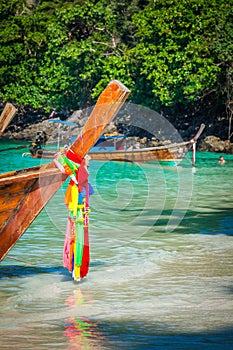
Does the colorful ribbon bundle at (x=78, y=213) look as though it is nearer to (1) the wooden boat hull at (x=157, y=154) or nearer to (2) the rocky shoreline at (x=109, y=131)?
(1) the wooden boat hull at (x=157, y=154)

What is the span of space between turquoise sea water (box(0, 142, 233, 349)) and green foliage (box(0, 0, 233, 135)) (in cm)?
2151

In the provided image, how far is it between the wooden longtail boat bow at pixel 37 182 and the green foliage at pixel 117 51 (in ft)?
98.3

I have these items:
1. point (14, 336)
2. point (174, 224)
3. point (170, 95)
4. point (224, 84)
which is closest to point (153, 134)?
point (170, 95)

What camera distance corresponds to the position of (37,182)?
958 cm

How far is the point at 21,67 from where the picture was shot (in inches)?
2079

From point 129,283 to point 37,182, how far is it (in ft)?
6.76

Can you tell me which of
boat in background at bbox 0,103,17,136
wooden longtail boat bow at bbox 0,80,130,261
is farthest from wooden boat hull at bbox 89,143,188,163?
wooden longtail boat bow at bbox 0,80,130,261

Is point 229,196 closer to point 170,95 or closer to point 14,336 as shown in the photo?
point 14,336

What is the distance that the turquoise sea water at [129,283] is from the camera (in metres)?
8.09

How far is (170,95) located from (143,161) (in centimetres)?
997

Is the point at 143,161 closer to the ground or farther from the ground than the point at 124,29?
closer to the ground

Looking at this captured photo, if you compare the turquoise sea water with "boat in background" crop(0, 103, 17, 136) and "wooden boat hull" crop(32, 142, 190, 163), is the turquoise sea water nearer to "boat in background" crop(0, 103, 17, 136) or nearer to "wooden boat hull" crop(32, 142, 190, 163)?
"boat in background" crop(0, 103, 17, 136)

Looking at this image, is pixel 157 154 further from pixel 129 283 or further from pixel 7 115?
pixel 129 283

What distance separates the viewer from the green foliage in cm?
4041
